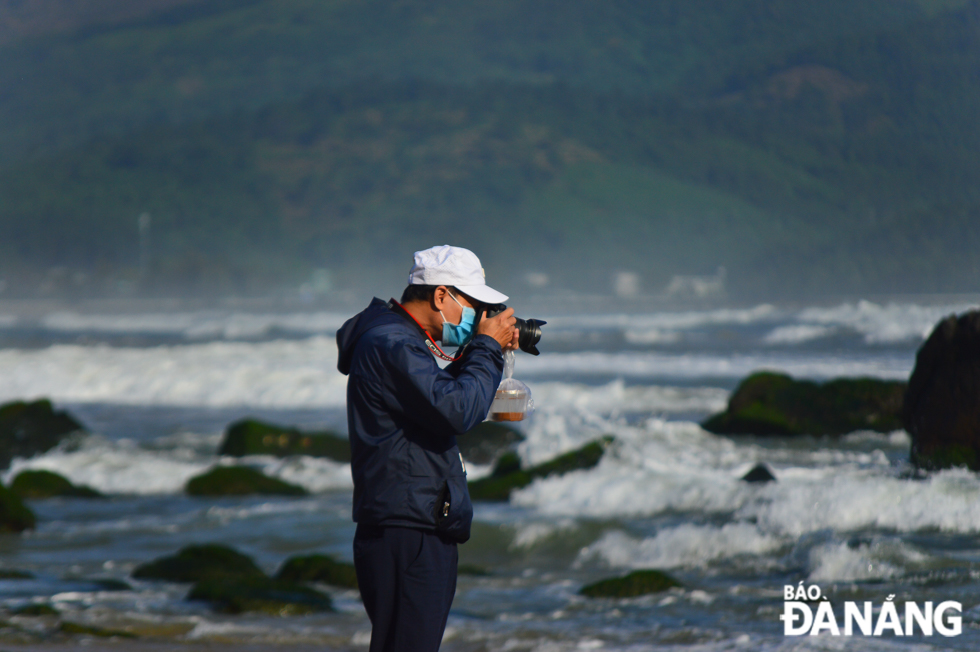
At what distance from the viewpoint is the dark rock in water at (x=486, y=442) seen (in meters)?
13.6

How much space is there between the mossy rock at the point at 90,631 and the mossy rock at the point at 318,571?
178 cm

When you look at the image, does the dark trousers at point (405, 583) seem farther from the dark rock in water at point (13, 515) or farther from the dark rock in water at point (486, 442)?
the dark rock in water at point (486, 442)

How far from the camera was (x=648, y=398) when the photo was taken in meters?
21.7

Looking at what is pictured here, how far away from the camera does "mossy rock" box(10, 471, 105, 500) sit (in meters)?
11.8

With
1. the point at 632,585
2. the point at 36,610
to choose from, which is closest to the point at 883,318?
the point at 632,585

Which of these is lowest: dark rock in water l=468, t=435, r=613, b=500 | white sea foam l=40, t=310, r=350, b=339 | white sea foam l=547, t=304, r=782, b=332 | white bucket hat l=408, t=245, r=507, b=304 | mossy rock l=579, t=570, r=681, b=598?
mossy rock l=579, t=570, r=681, b=598

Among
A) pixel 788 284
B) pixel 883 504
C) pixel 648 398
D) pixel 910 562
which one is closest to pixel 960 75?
pixel 648 398

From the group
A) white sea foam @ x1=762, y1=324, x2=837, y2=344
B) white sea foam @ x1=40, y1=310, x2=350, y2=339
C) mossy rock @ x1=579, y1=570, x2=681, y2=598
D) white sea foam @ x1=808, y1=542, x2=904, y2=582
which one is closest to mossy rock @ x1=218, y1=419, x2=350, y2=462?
mossy rock @ x1=579, y1=570, x2=681, y2=598

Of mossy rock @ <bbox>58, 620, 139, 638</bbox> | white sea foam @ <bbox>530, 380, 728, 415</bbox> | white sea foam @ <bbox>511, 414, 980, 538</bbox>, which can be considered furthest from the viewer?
white sea foam @ <bbox>530, 380, 728, 415</bbox>

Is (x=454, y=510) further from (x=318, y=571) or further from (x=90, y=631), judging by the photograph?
(x=318, y=571)

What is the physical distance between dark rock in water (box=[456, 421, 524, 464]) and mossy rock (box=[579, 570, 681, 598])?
613 cm

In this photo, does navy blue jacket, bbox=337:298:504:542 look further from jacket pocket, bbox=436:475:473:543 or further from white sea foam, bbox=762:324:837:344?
white sea foam, bbox=762:324:837:344

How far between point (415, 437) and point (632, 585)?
15.2 ft

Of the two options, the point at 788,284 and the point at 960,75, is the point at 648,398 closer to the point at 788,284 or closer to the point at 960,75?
the point at 960,75
